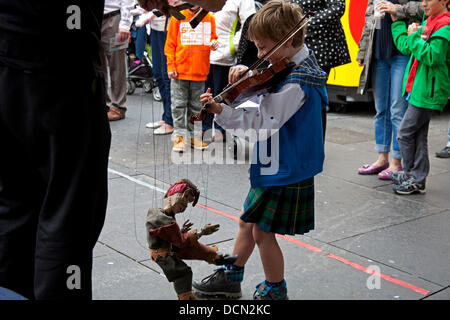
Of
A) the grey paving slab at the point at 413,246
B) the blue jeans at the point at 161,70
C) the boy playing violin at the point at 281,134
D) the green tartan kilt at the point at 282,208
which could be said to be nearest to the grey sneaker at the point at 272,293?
the boy playing violin at the point at 281,134

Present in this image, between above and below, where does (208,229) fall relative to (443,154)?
above

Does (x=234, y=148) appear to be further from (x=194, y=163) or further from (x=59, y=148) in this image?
(x=59, y=148)

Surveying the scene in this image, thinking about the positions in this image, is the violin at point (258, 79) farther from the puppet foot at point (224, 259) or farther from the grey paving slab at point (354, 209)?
the grey paving slab at point (354, 209)

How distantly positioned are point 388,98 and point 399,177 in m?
0.89

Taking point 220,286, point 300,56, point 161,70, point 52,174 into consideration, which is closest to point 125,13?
point 161,70

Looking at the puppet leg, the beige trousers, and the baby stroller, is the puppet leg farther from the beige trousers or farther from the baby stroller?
the baby stroller

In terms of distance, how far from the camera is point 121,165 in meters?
6.42

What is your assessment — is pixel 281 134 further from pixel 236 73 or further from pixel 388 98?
Result: pixel 388 98

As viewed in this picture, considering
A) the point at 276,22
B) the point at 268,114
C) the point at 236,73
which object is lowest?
the point at 268,114

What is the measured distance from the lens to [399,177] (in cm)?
582

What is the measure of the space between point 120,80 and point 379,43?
3986 mm

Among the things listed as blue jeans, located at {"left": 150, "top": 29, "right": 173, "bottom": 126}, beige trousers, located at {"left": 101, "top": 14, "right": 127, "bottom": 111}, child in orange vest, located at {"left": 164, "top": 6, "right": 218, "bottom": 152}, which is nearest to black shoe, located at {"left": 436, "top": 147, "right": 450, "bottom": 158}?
child in orange vest, located at {"left": 164, "top": 6, "right": 218, "bottom": 152}

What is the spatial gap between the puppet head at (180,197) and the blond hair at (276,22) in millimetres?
862

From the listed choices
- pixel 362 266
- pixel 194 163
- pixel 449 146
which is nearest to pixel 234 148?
pixel 194 163
